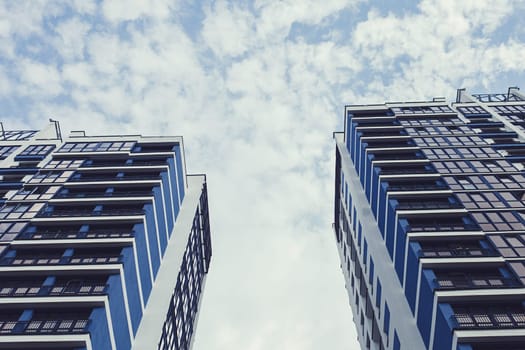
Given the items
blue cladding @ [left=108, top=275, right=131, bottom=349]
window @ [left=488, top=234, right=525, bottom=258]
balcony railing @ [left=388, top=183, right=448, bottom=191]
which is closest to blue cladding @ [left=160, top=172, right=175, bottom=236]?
blue cladding @ [left=108, top=275, right=131, bottom=349]

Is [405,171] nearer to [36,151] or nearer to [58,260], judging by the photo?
[58,260]

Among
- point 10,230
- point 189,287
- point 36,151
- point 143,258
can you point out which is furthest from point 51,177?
point 189,287

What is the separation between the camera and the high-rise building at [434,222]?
30.0 m

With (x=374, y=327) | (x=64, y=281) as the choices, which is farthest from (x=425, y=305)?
(x=64, y=281)

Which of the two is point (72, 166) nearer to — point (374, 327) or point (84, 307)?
point (84, 307)

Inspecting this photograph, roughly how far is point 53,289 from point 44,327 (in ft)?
12.7

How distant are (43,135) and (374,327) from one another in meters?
50.9

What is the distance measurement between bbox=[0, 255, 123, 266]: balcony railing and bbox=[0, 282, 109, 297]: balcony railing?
1986 millimetres

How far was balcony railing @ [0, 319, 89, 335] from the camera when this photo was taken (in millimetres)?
28969

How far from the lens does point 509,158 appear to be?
159 ft

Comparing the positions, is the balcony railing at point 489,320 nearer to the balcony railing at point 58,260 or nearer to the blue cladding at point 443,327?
the blue cladding at point 443,327

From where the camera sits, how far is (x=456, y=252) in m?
35.0

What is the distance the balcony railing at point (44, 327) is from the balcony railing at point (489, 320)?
23.7 m

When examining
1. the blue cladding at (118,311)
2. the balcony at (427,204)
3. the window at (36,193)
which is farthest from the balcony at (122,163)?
the balcony at (427,204)
